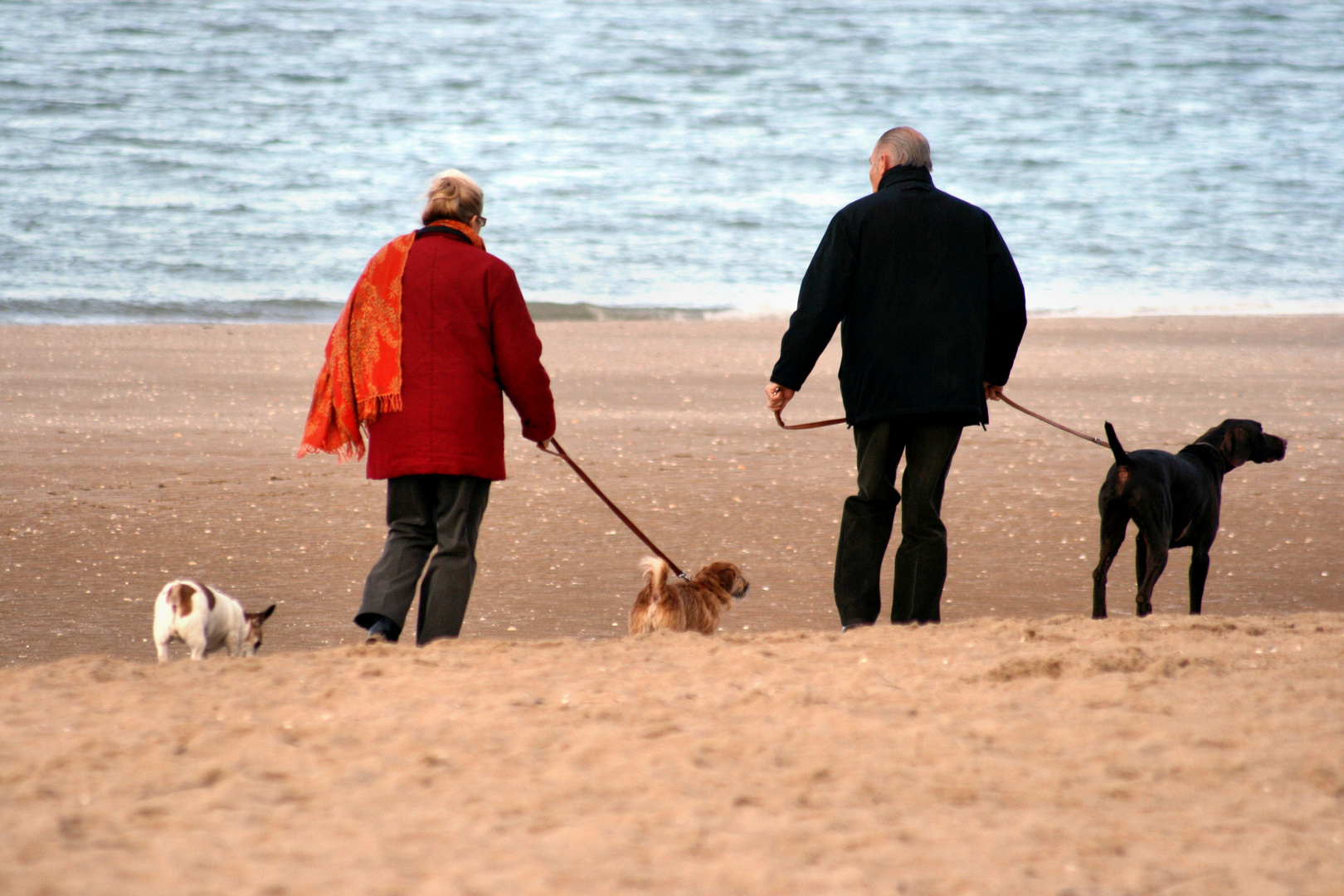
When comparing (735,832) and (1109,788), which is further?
(1109,788)

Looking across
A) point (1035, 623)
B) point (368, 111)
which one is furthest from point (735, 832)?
point (368, 111)

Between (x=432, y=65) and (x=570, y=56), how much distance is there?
3.49 meters

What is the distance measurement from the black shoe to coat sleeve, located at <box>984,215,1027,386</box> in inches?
89.4

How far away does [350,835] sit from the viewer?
8.99 feet

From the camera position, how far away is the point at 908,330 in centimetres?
447

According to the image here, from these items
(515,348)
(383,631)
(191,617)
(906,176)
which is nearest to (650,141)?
(906,176)

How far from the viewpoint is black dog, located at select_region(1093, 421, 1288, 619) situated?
495 cm

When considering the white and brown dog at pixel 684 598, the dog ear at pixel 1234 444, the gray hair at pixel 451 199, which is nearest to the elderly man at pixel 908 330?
the white and brown dog at pixel 684 598

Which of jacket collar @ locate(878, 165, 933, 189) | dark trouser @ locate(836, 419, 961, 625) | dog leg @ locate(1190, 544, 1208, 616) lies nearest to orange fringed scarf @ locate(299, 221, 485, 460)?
jacket collar @ locate(878, 165, 933, 189)

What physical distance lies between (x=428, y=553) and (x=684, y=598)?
102 centimetres

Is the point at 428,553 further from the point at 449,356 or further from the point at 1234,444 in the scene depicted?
the point at 1234,444

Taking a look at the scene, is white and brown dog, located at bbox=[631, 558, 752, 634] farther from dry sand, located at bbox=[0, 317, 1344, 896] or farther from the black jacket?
the black jacket

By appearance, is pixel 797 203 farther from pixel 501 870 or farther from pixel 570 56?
pixel 501 870

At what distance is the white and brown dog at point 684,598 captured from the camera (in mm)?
4742
